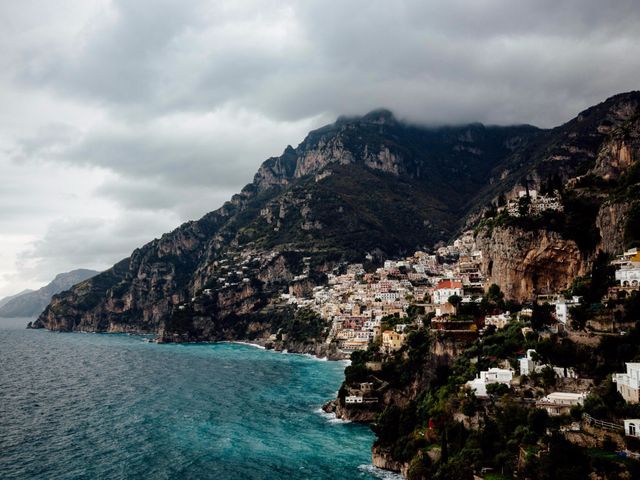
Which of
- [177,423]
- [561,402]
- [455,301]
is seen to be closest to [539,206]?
[455,301]

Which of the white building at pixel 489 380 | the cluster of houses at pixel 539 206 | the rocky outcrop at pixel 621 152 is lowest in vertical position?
the white building at pixel 489 380

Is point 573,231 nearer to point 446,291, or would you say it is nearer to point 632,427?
point 446,291

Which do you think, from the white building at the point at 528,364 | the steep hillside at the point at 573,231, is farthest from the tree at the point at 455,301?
the white building at the point at 528,364

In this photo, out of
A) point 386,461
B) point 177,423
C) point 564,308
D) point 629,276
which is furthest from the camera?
point 177,423

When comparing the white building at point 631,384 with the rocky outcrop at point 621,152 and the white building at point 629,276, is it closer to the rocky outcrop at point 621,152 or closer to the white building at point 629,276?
the white building at point 629,276

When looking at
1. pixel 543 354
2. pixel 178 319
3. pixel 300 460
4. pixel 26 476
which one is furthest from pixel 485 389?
pixel 178 319

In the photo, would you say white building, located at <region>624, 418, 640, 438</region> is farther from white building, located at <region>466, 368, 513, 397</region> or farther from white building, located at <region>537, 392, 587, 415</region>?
white building, located at <region>466, 368, 513, 397</region>
